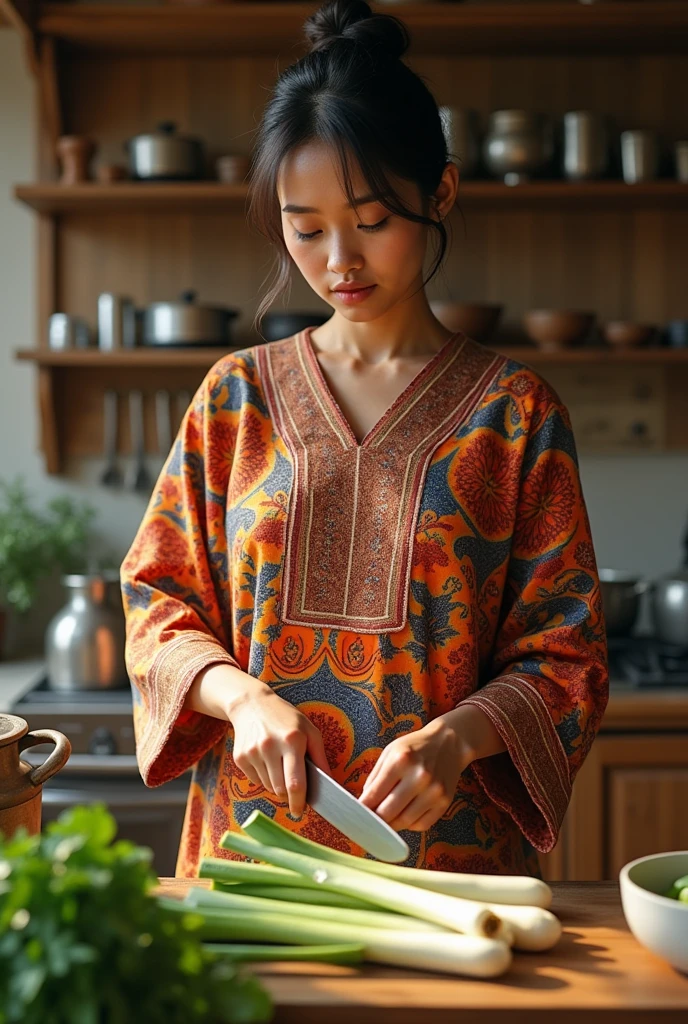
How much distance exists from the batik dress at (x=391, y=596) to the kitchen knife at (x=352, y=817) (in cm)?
20

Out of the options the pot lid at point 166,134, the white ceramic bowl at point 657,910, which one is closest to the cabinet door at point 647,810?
the white ceramic bowl at point 657,910

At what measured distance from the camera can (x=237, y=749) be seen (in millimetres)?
1104

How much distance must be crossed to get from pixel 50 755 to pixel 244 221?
7.09 ft

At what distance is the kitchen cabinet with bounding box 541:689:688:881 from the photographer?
2338 mm

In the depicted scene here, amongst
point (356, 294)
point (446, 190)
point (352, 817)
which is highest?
point (446, 190)

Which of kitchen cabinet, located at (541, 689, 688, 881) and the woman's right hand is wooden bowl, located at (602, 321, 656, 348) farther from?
the woman's right hand

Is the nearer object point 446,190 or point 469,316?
point 446,190

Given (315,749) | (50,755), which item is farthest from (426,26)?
(50,755)

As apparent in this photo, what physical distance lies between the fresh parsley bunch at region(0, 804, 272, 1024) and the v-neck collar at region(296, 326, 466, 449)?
0.73 m

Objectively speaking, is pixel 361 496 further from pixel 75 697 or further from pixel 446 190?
pixel 75 697

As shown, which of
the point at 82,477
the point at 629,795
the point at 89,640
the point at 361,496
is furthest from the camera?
the point at 82,477

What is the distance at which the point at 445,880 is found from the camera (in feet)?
3.04

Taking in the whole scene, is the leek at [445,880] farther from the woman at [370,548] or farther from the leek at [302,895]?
the woman at [370,548]

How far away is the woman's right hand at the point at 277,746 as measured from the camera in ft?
3.49
